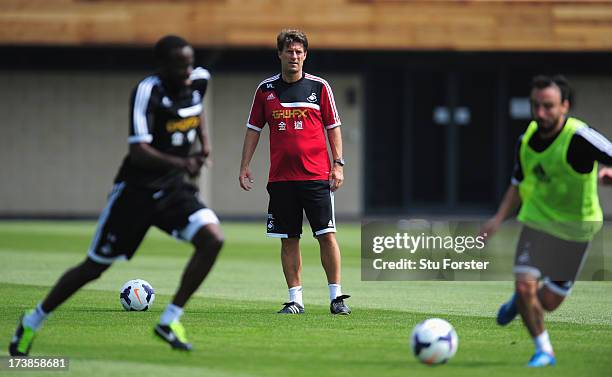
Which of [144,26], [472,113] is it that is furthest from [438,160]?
[144,26]

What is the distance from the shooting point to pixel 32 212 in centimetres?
3294

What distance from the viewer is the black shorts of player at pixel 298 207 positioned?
38.3ft

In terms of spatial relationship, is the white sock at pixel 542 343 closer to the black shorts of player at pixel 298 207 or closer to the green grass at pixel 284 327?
the green grass at pixel 284 327

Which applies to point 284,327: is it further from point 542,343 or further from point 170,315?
point 542,343

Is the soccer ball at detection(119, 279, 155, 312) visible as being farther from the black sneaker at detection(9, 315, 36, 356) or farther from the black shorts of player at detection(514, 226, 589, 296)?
the black shorts of player at detection(514, 226, 589, 296)

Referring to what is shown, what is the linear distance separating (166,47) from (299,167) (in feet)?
10.9

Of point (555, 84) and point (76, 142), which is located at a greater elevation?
point (555, 84)

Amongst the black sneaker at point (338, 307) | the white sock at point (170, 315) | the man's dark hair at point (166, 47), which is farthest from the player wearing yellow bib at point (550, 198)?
the black sneaker at point (338, 307)

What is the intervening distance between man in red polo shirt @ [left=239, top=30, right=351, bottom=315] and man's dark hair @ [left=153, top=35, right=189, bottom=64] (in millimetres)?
3016

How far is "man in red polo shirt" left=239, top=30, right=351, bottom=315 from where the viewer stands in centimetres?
1167

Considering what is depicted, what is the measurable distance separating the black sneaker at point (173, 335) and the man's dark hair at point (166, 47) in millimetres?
1789

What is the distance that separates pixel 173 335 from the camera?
8805 mm

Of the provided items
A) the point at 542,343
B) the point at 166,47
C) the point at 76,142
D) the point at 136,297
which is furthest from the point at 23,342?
the point at 76,142

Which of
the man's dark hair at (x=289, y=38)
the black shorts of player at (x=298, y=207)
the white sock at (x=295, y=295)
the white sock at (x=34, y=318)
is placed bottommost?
the white sock at (x=295, y=295)
